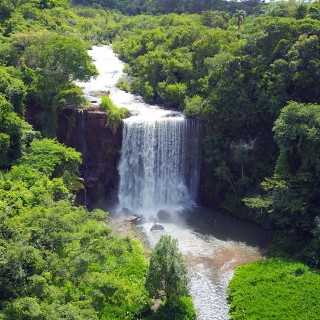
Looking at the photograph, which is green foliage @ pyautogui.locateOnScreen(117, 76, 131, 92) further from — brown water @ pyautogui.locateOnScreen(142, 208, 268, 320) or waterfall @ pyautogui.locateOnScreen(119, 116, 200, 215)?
brown water @ pyautogui.locateOnScreen(142, 208, 268, 320)

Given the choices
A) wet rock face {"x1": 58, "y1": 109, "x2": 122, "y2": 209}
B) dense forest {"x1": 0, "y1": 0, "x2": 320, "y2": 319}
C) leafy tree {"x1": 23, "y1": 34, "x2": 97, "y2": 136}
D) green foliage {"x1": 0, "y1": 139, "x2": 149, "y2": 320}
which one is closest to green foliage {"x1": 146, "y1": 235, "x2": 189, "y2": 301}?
dense forest {"x1": 0, "y1": 0, "x2": 320, "y2": 319}

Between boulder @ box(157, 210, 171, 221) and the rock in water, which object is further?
boulder @ box(157, 210, 171, 221)

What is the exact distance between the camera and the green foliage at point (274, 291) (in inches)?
819

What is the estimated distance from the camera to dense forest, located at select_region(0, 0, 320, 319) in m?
16.7

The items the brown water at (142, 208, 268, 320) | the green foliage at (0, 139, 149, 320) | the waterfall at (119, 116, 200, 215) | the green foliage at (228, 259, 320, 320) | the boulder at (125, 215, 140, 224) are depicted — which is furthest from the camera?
the waterfall at (119, 116, 200, 215)

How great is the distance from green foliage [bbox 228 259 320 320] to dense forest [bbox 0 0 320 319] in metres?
0.17

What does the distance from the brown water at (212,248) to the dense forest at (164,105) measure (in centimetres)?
90

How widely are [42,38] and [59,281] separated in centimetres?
2299

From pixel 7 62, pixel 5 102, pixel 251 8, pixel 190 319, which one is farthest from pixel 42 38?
pixel 251 8

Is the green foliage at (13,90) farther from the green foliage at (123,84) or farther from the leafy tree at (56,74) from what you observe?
the green foliage at (123,84)

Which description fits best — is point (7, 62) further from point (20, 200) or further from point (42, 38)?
point (20, 200)

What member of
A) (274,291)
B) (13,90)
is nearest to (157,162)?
(13,90)

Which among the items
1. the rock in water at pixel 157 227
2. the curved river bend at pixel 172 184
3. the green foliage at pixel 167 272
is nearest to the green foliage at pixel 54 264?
the green foliage at pixel 167 272

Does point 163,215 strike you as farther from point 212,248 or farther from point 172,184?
point 212,248
